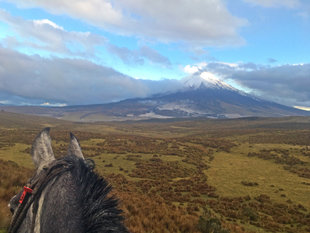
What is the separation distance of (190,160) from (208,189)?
12668 mm

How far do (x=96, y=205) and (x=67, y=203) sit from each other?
28cm

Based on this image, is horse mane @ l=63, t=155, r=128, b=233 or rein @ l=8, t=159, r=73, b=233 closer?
horse mane @ l=63, t=155, r=128, b=233

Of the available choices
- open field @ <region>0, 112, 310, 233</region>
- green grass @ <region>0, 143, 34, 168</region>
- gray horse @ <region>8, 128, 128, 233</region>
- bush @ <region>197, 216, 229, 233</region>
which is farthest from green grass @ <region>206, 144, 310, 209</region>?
green grass @ <region>0, 143, 34, 168</region>

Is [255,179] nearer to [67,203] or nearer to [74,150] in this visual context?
[74,150]

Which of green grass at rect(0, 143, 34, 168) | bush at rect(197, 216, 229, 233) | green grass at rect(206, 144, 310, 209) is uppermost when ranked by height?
bush at rect(197, 216, 229, 233)

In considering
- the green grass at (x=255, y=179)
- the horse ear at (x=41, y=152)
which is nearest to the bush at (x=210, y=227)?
the horse ear at (x=41, y=152)

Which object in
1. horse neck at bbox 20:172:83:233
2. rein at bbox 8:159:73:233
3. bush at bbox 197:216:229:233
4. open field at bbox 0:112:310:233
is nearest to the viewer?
horse neck at bbox 20:172:83:233

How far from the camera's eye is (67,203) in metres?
2.08

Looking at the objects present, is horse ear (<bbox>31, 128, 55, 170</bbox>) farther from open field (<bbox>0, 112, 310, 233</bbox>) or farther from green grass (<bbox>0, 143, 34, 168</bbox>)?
green grass (<bbox>0, 143, 34, 168</bbox>)

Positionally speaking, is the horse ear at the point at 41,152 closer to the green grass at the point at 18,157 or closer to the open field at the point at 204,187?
the open field at the point at 204,187

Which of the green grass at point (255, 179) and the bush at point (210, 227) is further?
the green grass at point (255, 179)

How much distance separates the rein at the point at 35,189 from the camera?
2.35m

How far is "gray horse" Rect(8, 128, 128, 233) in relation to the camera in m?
2.03

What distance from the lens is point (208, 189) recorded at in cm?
1869
